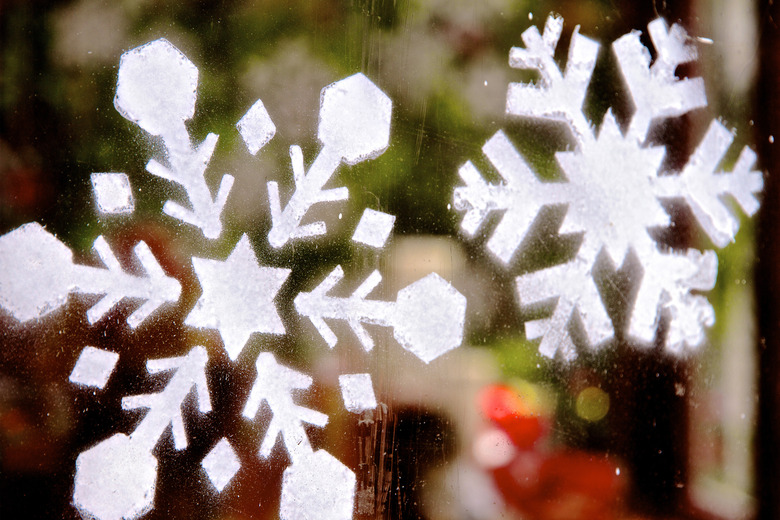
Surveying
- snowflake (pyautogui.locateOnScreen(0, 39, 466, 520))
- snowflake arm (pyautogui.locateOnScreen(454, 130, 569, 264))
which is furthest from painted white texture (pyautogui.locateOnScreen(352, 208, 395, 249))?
snowflake arm (pyautogui.locateOnScreen(454, 130, 569, 264))

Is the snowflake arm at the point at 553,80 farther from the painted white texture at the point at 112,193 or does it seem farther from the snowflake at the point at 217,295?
the painted white texture at the point at 112,193

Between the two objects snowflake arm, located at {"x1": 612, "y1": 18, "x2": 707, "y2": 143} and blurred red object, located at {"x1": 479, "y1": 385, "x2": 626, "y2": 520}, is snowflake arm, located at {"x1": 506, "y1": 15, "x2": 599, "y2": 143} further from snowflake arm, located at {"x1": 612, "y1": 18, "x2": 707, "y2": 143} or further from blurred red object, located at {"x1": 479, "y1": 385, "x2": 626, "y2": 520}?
blurred red object, located at {"x1": 479, "y1": 385, "x2": 626, "y2": 520}

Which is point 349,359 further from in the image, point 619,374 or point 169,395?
point 619,374

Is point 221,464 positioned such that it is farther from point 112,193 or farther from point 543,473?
point 543,473

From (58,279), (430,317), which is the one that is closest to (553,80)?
(430,317)

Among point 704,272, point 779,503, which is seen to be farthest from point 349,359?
point 779,503

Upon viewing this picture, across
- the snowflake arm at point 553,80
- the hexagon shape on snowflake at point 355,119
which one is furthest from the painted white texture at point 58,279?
the snowflake arm at point 553,80
